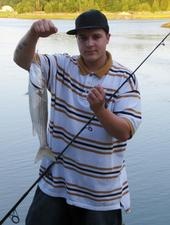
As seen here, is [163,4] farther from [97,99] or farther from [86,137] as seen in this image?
[97,99]

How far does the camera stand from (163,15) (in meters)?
72.3

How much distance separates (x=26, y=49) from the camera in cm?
327

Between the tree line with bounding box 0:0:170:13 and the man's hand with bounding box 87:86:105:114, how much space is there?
7424cm

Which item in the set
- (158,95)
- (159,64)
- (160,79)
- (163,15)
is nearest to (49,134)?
(158,95)

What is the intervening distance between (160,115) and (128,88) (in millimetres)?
8549

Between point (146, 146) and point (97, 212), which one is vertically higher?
point (97, 212)

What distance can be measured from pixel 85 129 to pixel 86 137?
0.05 meters

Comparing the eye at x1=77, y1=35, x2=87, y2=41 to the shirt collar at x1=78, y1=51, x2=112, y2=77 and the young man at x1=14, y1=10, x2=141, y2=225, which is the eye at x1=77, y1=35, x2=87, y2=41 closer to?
the young man at x1=14, y1=10, x2=141, y2=225

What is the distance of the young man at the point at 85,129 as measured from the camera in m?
3.17

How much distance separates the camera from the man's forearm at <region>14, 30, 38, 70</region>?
323 centimetres

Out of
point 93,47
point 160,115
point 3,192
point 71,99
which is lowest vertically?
point 160,115

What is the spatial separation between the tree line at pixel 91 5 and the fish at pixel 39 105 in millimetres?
73904

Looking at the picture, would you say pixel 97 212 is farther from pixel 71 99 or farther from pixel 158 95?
pixel 158 95

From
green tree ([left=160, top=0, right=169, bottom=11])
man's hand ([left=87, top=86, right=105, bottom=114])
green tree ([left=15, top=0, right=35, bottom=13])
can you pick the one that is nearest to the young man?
man's hand ([left=87, top=86, right=105, bottom=114])
